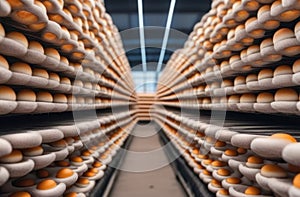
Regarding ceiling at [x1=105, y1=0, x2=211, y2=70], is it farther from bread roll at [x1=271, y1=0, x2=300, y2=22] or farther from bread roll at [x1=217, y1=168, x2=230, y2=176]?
bread roll at [x1=271, y1=0, x2=300, y2=22]

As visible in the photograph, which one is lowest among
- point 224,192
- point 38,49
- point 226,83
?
point 224,192

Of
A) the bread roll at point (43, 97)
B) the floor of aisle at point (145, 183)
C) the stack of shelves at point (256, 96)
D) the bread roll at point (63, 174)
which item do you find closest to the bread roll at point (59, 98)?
the bread roll at point (43, 97)

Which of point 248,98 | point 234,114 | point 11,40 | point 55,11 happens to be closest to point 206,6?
point 234,114

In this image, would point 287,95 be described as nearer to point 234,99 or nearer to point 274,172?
point 274,172

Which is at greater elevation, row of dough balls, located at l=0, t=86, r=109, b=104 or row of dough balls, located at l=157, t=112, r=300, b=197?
row of dough balls, located at l=0, t=86, r=109, b=104

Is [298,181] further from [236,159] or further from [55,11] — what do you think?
[55,11]

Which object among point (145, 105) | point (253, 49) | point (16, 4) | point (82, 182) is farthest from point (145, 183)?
point (145, 105)

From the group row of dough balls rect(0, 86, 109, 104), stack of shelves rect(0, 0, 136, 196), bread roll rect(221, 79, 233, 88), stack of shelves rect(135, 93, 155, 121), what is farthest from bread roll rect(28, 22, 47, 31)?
stack of shelves rect(135, 93, 155, 121)

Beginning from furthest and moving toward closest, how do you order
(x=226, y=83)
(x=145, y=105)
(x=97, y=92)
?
(x=145, y=105) < (x=97, y=92) < (x=226, y=83)

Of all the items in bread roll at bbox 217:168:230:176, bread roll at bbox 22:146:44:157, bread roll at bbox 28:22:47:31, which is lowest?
bread roll at bbox 217:168:230:176

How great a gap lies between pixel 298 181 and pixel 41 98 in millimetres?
1113

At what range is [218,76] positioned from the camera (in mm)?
2010

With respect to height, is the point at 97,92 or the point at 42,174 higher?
the point at 97,92

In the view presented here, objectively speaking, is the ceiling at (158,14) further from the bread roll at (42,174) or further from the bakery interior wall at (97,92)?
the bread roll at (42,174)
